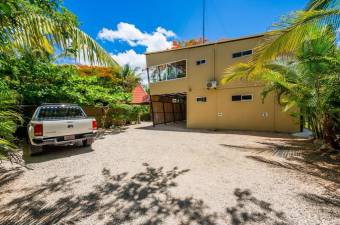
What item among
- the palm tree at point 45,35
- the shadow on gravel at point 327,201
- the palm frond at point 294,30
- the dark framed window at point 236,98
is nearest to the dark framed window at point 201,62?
the dark framed window at point 236,98

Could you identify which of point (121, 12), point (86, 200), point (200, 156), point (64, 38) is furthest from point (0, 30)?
point (121, 12)

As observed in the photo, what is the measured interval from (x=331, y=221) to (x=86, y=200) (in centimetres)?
397

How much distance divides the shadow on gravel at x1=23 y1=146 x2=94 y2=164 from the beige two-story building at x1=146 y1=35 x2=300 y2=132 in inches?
351

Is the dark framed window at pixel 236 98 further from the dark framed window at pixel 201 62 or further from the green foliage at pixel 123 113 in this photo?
the green foliage at pixel 123 113

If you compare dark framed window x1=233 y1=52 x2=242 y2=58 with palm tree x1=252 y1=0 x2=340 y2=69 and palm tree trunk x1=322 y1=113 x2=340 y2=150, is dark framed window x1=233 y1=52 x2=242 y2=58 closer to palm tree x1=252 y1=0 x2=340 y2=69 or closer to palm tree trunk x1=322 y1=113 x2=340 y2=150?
palm tree trunk x1=322 y1=113 x2=340 y2=150

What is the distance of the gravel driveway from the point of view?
9.35ft

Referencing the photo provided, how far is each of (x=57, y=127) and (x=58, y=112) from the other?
1365mm

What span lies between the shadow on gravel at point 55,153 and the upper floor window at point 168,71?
960 centimetres

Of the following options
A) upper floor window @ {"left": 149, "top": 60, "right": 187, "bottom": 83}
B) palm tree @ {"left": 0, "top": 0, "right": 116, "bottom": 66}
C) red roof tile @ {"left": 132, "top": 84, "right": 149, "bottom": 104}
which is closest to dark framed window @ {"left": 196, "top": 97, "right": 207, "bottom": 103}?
upper floor window @ {"left": 149, "top": 60, "right": 187, "bottom": 83}

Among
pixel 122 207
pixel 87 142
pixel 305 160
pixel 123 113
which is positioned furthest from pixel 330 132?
pixel 123 113

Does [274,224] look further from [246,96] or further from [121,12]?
[121,12]

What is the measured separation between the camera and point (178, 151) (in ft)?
23.6

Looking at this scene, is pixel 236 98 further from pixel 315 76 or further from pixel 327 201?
pixel 327 201

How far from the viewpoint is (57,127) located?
20.2 ft
